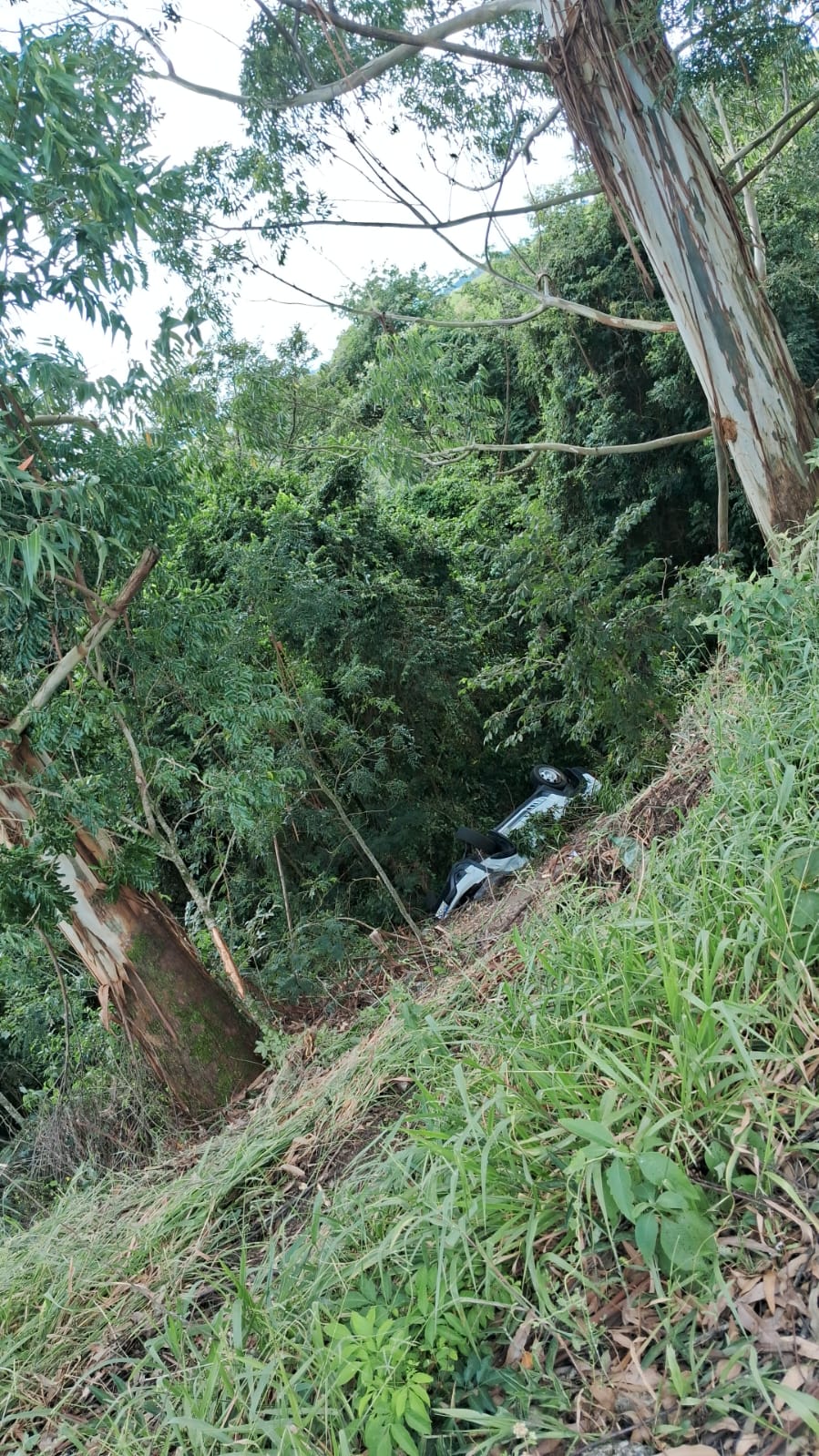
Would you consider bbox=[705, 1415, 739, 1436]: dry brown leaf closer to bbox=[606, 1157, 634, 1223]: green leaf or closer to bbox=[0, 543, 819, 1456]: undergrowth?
bbox=[0, 543, 819, 1456]: undergrowth

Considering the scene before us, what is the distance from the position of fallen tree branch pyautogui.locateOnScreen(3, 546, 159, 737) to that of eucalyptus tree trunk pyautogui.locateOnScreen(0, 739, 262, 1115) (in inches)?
31.5

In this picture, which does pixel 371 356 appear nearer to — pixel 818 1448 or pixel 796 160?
pixel 796 160

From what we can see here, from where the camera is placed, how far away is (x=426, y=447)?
9.38 m

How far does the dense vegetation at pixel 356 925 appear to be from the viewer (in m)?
1.87

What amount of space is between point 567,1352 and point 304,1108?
5.06ft

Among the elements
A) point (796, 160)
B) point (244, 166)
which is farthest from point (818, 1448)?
point (796, 160)

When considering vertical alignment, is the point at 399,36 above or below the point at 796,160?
above

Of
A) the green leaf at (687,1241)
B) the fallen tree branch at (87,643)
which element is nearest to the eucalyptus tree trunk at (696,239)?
the fallen tree branch at (87,643)

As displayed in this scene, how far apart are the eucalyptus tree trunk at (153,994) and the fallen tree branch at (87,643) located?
2.62 ft

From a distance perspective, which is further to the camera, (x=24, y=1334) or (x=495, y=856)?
(x=495, y=856)

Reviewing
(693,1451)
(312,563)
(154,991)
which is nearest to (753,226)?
(312,563)

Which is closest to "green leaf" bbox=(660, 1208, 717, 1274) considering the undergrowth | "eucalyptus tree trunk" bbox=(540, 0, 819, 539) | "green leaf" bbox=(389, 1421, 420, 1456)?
the undergrowth

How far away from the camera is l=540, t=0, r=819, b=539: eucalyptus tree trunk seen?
5.38m

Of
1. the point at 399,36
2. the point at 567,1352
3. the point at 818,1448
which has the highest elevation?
the point at 399,36
